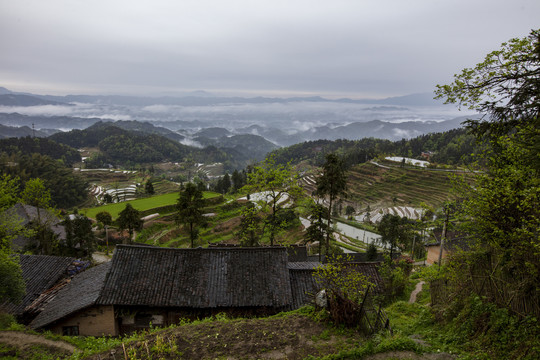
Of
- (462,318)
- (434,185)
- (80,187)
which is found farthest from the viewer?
(80,187)

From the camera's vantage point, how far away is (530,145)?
7141 millimetres

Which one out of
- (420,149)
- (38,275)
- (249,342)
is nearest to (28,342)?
(249,342)

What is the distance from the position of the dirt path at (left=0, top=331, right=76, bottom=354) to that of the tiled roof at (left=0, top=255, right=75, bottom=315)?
615 cm

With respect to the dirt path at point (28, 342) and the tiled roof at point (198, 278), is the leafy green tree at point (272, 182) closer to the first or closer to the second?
the tiled roof at point (198, 278)

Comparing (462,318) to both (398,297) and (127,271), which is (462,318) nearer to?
(398,297)

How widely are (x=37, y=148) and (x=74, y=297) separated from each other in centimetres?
15721

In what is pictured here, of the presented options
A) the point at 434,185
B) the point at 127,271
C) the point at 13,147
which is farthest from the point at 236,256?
the point at 13,147

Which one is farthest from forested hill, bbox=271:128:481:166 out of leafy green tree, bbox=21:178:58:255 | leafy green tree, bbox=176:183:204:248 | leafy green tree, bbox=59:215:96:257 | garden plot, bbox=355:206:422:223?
leafy green tree, bbox=21:178:58:255

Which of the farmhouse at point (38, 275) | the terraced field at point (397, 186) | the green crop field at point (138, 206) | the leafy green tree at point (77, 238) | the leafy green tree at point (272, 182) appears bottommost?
the terraced field at point (397, 186)

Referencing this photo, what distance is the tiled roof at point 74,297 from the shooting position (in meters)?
13.4

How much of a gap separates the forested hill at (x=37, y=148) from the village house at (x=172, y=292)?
139 meters

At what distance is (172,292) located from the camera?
13438mm

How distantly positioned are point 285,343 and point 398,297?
45.1ft

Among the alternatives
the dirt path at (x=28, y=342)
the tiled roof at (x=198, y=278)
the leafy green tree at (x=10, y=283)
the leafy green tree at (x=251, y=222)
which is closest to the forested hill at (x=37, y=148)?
the leafy green tree at (x=251, y=222)
